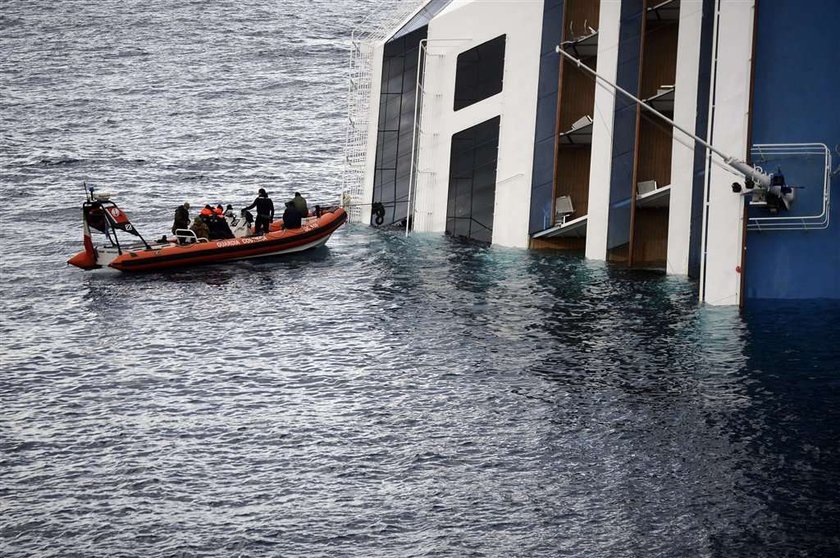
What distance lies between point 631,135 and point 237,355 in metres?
15.1

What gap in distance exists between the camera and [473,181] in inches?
1719

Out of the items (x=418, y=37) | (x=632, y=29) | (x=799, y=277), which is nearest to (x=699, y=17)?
(x=632, y=29)

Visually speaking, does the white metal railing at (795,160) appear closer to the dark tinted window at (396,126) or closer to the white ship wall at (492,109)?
the white ship wall at (492,109)

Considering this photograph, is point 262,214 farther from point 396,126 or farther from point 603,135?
point 603,135

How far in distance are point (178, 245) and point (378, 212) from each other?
891cm

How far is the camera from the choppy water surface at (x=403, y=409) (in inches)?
834

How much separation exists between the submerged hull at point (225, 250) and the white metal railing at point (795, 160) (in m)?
14.3

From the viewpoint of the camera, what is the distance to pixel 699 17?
1467 inches

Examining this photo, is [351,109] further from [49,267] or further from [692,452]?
[692,452]

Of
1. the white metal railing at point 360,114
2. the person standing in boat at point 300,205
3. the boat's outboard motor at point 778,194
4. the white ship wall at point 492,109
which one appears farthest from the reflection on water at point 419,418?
the white metal railing at point 360,114

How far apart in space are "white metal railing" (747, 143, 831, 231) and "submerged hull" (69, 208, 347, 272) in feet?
46.9

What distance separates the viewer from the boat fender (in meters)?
46.7

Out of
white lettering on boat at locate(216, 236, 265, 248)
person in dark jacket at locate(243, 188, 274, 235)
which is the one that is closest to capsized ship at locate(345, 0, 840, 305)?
person in dark jacket at locate(243, 188, 274, 235)

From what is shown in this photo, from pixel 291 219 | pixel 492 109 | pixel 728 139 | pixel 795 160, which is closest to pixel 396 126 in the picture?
pixel 492 109
